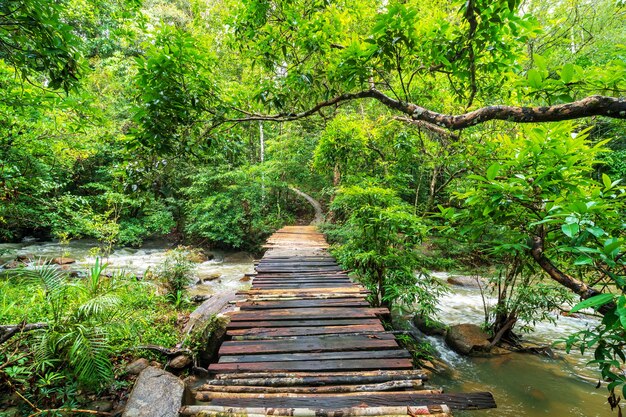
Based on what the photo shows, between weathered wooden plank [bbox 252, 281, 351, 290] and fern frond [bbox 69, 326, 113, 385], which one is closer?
fern frond [bbox 69, 326, 113, 385]

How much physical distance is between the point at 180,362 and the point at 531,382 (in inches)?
209

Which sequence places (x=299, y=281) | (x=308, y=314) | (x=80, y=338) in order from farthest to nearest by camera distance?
(x=299, y=281) → (x=308, y=314) → (x=80, y=338)

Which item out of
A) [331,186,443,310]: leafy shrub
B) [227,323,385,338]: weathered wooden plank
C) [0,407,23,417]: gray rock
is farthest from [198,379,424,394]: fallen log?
[331,186,443,310]: leafy shrub

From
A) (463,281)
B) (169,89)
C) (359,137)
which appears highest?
(359,137)

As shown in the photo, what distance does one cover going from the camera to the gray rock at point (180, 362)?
4.13m

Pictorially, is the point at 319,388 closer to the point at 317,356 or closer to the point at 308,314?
the point at 317,356

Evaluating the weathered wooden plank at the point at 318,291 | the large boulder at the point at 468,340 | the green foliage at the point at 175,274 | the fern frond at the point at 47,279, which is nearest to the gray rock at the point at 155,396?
the weathered wooden plank at the point at 318,291

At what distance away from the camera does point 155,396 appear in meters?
2.85

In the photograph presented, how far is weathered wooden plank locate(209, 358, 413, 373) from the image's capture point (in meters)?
2.44

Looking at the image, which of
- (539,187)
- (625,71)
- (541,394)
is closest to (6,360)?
(539,187)

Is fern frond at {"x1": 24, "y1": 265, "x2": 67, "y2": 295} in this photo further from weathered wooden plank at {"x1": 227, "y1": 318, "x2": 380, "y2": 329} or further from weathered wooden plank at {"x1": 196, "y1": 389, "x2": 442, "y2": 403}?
weathered wooden plank at {"x1": 196, "y1": 389, "x2": 442, "y2": 403}

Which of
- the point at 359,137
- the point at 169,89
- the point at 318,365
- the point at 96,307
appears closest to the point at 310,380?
the point at 318,365

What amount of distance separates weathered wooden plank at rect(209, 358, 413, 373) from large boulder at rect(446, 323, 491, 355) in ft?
11.1

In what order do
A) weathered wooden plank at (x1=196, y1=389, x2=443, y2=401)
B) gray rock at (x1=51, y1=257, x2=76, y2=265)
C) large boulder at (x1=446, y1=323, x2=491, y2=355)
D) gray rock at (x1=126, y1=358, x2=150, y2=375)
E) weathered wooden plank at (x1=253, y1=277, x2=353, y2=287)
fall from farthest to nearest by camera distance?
gray rock at (x1=51, y1=257, x2=76, y2=265), large boulder at (x1=446, y1=323, x2=491, y2=355), weathered wooden plank at (x1=253, y1=277, x2=353, y2=287), gray rock at (x1=126, y1=358, x2=150, y2=375), weathered wooden plank at (x1=196, y1=389, x2=443, y2=401)
